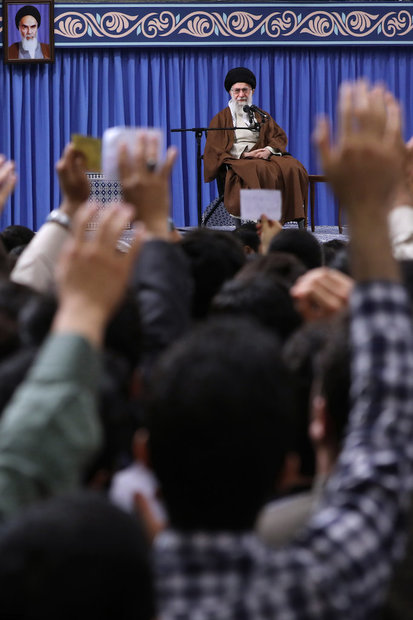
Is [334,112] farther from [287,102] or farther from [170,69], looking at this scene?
[170,69]

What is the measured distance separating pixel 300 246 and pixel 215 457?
1761 millimetres

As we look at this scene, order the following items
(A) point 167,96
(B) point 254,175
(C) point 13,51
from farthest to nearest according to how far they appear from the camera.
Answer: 1. (A) point 167,96
2. (C) point 13,51
3. (B) point 254,175

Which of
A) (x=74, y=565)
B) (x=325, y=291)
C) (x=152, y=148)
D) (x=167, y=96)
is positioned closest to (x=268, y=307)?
(x=325, y=291)

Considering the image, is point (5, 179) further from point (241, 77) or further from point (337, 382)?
point (241, 77)

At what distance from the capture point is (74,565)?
1.68 feet

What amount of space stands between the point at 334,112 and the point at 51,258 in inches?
296

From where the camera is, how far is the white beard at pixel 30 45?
7977 millimetres

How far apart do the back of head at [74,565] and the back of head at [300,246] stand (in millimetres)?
1839

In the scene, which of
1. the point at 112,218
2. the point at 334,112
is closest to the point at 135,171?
the point at 112,218

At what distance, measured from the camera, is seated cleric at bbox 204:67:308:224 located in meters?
6.39

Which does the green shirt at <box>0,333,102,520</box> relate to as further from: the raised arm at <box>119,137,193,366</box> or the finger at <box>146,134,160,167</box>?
the finger at <box>146,134,160,167</box>

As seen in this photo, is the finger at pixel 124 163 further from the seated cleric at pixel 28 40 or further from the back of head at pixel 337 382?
the seated cleric at pixel 28 40

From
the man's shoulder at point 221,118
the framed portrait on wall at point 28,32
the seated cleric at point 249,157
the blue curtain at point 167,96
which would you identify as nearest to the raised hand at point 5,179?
the seated cleric at point 249,157

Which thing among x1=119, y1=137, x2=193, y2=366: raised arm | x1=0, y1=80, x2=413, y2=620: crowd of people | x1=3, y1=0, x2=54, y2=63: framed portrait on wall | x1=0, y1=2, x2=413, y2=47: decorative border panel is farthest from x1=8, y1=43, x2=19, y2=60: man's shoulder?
x1=0, y1=80, x2=413, y2=620: crowd of people
